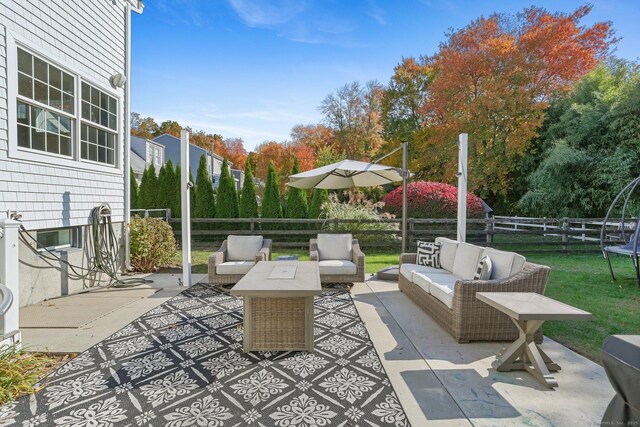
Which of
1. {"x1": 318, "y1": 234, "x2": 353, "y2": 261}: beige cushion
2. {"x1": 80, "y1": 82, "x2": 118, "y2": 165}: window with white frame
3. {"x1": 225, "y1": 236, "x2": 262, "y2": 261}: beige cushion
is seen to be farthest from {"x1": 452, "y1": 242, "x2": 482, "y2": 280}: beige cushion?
{"x1": 80, "y1": 82, "x2": 118, "y2": 165}: window with white frame

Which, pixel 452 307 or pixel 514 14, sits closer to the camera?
pixel 452 307

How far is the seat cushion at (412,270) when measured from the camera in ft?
16.5

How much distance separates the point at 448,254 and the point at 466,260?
0.66 meters

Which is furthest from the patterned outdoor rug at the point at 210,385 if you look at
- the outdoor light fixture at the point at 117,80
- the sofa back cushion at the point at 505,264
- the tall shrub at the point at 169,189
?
the tall shrub at the point at 169,189

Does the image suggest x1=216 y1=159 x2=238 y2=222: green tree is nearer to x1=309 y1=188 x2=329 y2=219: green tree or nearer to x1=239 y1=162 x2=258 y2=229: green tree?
x1=239 y1=162 x2=258 y2=229: green tree

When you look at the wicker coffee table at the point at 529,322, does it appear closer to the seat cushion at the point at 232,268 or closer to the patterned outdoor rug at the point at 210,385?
the patterned outdoor rug at the point at 210,385

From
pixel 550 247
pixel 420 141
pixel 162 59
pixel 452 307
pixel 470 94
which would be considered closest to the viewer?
pixel 452 307

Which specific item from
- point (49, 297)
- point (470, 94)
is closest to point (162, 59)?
point (49, 297)

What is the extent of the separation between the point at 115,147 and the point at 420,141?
50.6ft

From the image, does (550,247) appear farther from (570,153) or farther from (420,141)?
(420,141)

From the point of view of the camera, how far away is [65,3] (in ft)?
17.1

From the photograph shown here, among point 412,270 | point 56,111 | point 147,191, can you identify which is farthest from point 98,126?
point 147,191

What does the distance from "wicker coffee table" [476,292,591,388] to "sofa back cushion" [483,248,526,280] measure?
0.68m

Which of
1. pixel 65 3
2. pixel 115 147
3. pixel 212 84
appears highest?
pixel 212 84
